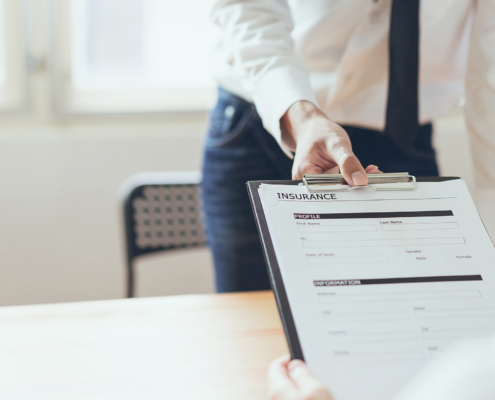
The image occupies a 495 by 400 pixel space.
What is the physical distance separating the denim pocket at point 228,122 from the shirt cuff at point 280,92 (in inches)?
6.8

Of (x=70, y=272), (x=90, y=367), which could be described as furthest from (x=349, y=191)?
(x=70, y=272)

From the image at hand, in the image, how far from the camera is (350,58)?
759 mm

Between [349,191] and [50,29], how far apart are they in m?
1.49

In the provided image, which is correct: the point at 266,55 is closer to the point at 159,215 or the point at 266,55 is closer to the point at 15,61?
the point at 159,215

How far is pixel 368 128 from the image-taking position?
2.75ft

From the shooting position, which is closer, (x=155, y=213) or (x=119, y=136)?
(x=155, y=213)

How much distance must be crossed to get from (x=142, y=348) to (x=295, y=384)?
27 centimetres

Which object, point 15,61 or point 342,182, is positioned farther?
point 15,61

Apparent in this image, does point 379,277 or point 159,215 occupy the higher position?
point 159,215

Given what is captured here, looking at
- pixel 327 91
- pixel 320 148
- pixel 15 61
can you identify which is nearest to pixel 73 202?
pixel 15 61

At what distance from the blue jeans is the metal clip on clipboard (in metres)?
0.35

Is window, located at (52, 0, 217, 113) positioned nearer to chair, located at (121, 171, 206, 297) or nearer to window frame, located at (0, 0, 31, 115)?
window frame, located at (0, 0, 31, 115)

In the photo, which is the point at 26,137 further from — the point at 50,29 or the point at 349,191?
the point at 349,191

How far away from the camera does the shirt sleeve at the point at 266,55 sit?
634mm
